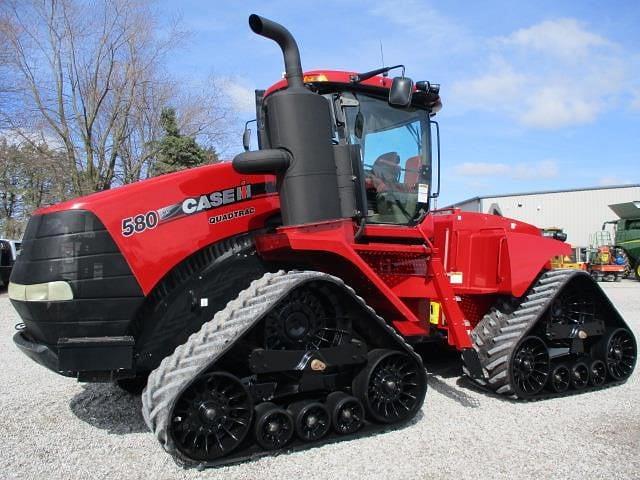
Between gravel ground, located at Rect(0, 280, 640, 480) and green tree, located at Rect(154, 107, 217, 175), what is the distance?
16.2m

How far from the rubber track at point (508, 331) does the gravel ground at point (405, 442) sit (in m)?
0.19

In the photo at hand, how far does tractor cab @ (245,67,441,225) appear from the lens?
4.64m

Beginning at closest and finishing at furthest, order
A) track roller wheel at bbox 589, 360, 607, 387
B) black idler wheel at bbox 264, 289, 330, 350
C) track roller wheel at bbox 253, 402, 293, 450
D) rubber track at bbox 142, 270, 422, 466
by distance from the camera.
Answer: rubber track at bbox 142, 270, 422, 466
track roller wheel at bbox 253, 402, 293, 450
black idler wheel at bbox 264, 289, 330, 350
track roller wheel at bbox 589, 360, 607, 387

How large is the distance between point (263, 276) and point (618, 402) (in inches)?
146

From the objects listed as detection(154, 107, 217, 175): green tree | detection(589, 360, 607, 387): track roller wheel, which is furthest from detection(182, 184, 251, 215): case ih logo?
detection(154, 107, 217, 175): green tree

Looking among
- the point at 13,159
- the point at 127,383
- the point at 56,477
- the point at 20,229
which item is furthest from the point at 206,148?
the point at 56,477

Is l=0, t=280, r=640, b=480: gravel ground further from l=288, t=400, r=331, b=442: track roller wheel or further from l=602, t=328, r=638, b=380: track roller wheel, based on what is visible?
l=602, t=328, r=638, b=380: track roller wheel

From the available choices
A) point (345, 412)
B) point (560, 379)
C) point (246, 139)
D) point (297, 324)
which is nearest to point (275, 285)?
point (297, 324)

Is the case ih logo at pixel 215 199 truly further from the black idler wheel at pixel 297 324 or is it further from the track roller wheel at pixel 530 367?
the track roller wheel at pixel 530 367

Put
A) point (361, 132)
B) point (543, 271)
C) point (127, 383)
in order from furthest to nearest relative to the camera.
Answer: point (543, 271), point (127, 383), point (361, 132)

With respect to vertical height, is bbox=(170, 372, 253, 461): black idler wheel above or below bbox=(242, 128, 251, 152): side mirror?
below

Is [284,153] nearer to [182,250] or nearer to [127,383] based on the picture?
[182,250]

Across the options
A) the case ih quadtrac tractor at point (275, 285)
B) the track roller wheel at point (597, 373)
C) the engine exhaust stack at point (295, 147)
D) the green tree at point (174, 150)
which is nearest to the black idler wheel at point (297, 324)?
the case ih quadtrac tractor at point (275, 285)

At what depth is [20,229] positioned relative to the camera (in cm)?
3372
